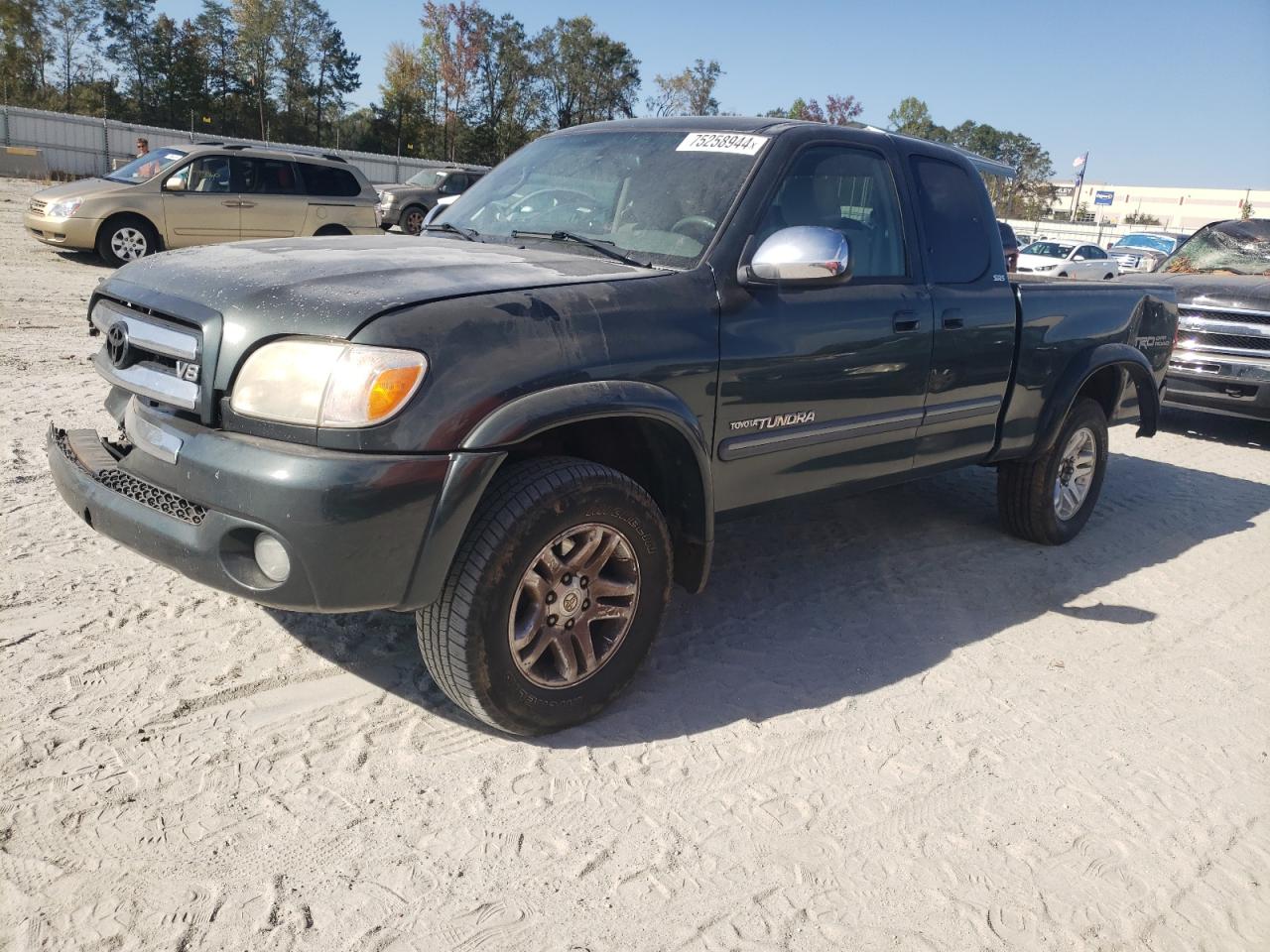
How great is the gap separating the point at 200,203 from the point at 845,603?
38.4 ft

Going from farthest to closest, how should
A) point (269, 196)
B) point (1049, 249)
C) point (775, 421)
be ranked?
1. point (1049, 249)
2. point (269, 196)
3. point (775, 421)

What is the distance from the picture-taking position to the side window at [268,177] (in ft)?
43.7

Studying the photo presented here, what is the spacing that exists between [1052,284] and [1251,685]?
86.3 inches

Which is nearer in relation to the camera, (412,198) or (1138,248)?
(412,198)

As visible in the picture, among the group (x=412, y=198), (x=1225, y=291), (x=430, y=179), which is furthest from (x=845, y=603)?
(x=430, y=179)

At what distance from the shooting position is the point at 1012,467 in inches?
209

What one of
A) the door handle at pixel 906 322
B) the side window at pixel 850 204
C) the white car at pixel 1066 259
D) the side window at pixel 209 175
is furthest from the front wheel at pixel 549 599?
the white car at pixel 1066 259

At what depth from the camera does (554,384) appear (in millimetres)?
2840

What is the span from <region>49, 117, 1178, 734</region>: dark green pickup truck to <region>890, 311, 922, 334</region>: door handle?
0.04 feet

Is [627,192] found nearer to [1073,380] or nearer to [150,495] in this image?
[150,495]

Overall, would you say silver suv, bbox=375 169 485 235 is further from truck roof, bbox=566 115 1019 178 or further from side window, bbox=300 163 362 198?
truck roof, bbox=566 115 1019 178

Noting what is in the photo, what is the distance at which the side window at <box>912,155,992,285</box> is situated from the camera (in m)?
4.31

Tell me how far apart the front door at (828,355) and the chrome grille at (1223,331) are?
5702 mm

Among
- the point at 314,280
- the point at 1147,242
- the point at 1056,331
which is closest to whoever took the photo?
the point at 314,280
